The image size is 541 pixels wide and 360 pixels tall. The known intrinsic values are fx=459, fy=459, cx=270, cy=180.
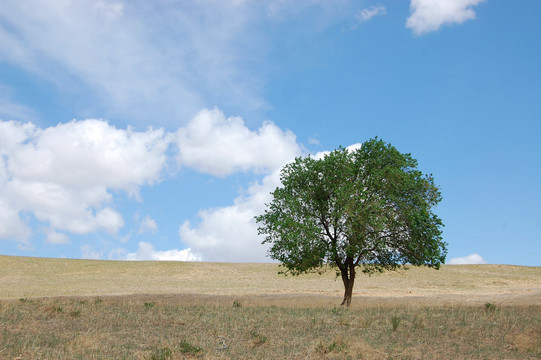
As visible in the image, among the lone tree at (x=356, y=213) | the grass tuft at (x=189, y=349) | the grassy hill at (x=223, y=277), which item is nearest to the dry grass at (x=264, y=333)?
the grass tuft at (x=189, y=349)

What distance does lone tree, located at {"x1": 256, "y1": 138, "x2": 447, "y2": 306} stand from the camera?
3133cm

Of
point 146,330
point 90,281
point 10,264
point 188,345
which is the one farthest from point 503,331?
point 10,264

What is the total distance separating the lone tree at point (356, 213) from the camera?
31.3 meters

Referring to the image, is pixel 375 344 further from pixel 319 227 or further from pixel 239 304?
pixel 319 227

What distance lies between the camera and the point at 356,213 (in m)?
30.1

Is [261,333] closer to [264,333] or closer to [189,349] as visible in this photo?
[264,333]

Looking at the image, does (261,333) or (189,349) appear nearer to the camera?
(189,349)

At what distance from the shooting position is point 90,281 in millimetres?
68000

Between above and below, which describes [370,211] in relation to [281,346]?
above

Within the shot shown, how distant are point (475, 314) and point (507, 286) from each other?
53229 millimetres

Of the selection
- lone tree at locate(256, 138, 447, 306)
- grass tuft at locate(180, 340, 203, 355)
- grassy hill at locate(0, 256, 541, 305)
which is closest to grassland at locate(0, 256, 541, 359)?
grass tuft at locate(180, 340, 203, 355)

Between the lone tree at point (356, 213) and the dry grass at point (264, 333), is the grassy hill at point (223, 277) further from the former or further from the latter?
the dry grass at point (264, 333)

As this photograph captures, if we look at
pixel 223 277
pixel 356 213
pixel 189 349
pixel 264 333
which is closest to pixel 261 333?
pixel 264 333

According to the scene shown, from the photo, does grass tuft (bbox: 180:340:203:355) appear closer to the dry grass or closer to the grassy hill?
the dry grass
